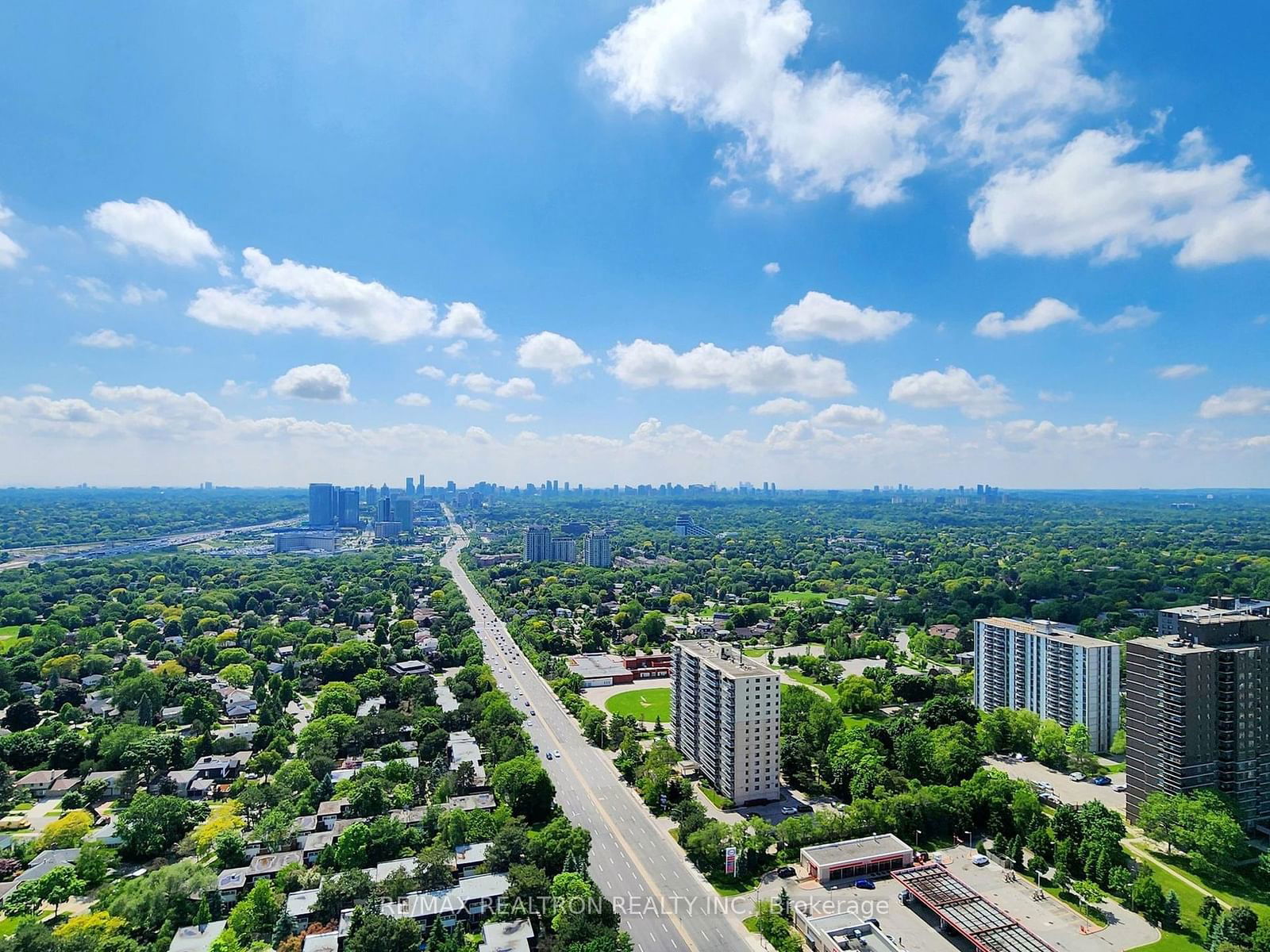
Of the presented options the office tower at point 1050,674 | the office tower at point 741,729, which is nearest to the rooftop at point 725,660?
the office tower at point 741,729

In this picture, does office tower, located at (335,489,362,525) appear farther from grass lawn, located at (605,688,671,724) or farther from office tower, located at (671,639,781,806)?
office tower, located at (671,639,781,806)

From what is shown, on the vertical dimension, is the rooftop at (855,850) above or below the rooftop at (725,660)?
below

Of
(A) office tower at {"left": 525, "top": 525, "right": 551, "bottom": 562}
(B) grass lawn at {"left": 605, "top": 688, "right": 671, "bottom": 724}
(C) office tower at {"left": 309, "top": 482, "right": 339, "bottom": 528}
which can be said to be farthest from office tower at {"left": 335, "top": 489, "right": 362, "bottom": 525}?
(B) grass lawn at {"left": 605, "top": 688, "right": 671, "bottom": 724}

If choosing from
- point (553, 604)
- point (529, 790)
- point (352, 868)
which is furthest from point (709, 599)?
point (352, 868)

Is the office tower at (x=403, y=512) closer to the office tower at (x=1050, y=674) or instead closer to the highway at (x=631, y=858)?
the highway at (x=631, y=858)

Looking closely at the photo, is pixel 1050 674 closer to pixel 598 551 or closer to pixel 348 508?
pixel 598 551

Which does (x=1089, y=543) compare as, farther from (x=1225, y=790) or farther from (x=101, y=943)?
(x=101, y=943)
